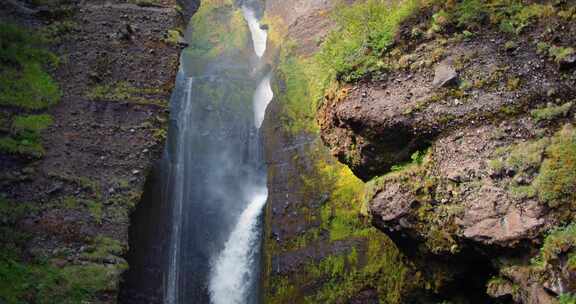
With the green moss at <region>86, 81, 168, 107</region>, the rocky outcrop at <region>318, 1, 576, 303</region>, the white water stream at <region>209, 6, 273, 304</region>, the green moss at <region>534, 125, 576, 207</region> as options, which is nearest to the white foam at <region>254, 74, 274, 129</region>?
the white water stream at <region>209, 6, 273, 304</region>

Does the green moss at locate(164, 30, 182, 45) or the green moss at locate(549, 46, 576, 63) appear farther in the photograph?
the green moss at locate(164, 30, 182, 45)

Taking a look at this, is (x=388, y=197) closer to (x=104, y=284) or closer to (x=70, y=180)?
(x=104, y=284)

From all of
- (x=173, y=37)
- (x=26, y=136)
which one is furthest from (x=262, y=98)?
(x=26, y=136)

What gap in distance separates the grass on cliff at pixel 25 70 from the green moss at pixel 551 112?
40.2 ft

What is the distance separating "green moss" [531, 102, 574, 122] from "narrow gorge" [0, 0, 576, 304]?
0.04 metres

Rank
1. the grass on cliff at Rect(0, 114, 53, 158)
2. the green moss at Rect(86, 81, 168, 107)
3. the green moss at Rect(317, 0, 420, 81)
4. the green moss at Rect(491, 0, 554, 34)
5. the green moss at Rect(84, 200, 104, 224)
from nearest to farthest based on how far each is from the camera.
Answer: the green moss at Rect(491, 0, 554, 34), the green moss at Rect(317, 0, 420, 81), the green moss at Rect(84, 200, 104, 224), the grass on cliff at Rect(0, 114, 53, 158), the green moss at Rect(86, 81, 168, 107)

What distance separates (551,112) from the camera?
9.20 metres

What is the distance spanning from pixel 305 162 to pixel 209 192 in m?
4.05

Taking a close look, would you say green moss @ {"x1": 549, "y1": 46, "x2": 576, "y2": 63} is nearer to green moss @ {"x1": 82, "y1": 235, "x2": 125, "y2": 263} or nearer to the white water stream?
green moss @ {"x1": 82, "y1": 235, "x2": 125, "y2": 263}

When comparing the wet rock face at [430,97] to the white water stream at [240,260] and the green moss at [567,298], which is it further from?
the white water stream at [240,260]

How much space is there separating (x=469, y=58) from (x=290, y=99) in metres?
10.7

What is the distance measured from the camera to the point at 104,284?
1202 centimetres

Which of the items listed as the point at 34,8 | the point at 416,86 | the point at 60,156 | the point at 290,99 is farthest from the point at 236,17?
the point at 416,86

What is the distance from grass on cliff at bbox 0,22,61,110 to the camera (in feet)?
47.6
